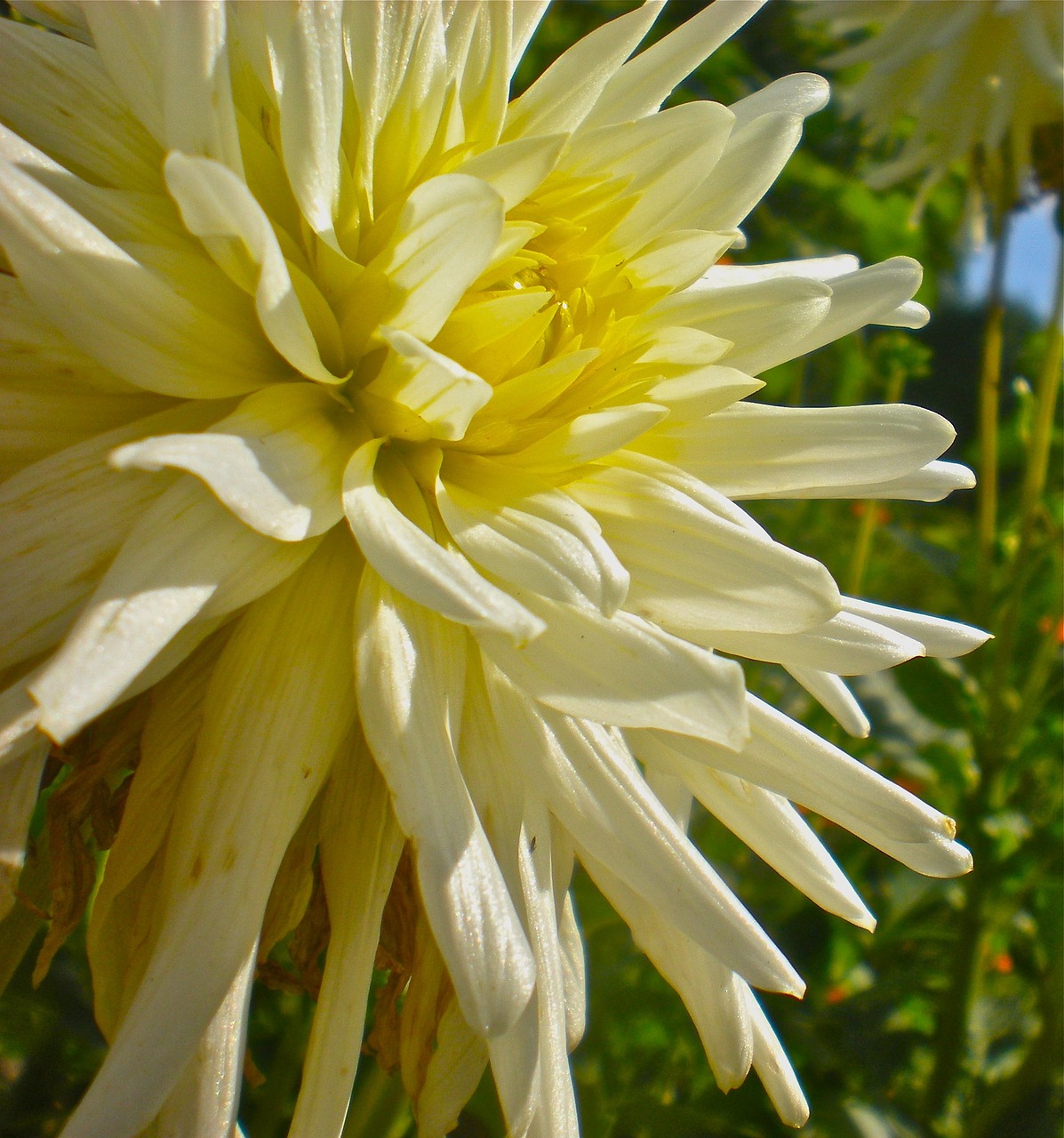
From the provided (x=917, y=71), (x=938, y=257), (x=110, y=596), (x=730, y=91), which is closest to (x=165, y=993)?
(x=110, y=596)

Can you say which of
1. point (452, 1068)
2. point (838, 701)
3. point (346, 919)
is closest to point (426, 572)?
point (346, 919)

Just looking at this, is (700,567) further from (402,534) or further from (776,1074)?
(776,1074)

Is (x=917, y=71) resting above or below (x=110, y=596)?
below

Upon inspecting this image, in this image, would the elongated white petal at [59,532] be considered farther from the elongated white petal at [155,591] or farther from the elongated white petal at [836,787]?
the elongated white petal at [836,787]

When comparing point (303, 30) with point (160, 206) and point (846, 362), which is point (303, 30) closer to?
point (160, 206)

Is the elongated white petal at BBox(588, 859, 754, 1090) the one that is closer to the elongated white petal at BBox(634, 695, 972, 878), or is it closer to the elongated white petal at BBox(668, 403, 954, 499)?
the elongated white petal at BBox(634, 695, 972, 878)

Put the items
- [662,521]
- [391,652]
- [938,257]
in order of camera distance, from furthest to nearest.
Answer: [938,257]
[662,521]
[391,652]
